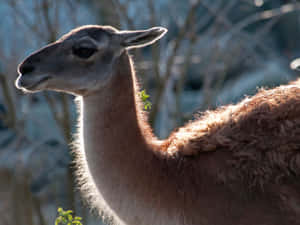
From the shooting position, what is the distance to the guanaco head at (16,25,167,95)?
3064 millimetres

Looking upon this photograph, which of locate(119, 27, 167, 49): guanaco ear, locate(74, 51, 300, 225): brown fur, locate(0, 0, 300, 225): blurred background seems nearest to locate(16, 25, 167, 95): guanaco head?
locate(119, 27, 167, 49): guanaco ear

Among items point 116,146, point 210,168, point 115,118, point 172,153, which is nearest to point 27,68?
point 115,118

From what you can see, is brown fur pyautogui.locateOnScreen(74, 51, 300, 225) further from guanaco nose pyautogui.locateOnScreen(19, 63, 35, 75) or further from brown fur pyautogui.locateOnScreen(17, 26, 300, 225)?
guanaco nose pyautogui.locateOnScreen(19, 63, 35, 75)

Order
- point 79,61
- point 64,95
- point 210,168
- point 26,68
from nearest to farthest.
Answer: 1. point 210,168
2. point 26,68
3. point 79,61
4. point 64,95

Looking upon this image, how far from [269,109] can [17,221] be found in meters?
4.89

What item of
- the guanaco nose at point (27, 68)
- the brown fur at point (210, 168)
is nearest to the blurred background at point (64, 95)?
the brown fur at point (210, 168)

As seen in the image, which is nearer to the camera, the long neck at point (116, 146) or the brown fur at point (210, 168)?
the brown fur at point (210, 168)

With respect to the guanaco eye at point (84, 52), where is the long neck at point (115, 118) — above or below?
below

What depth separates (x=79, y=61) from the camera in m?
3.18

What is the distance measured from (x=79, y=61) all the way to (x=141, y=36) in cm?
44

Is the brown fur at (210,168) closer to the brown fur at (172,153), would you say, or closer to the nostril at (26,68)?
the brown fur at (172,153)

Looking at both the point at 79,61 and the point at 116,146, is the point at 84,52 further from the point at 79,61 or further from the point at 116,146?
the point at 116,146

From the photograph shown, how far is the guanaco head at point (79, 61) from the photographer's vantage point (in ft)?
10.1

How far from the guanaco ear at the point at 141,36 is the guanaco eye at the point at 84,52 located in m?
0.22
